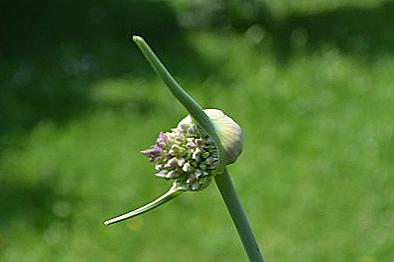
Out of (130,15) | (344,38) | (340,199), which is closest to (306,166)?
(340,199)

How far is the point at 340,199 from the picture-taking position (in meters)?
4.58

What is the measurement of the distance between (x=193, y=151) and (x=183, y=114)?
15.2 feet

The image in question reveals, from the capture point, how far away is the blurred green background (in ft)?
14.6

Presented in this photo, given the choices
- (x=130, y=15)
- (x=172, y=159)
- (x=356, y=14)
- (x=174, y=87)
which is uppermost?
(x=174, y=87)

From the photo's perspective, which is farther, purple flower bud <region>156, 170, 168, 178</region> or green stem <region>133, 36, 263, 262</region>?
purple flower bud <region>156, 170, 168, 178</region>

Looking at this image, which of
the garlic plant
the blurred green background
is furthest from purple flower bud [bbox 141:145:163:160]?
the blurred green background

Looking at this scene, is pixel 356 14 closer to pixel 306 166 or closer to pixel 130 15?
pixel 130 15

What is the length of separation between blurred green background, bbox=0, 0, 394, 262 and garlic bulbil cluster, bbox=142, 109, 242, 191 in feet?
10.8

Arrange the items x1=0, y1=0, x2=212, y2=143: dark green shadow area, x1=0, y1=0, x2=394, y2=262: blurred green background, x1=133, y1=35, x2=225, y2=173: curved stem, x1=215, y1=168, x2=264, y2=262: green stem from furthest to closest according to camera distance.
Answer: x1=0, y1=0, x2=212, y2=143: dark green shadow area, x1=0, y1=0, x2=394, y2=262: blurred green background, x1=215, y1=168, x2=264, y2=262: green stem, x1=133, y1=35, x2=225, y2=173: curved stem

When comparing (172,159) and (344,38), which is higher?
(172,159)

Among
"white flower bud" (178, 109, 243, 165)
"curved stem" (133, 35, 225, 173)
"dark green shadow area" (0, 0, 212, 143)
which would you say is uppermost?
"curved stem" (133, 35, 225, 173)

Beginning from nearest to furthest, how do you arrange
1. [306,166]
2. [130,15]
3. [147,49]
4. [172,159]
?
[147,49] < [172,159] < [306,166] < [130,15]

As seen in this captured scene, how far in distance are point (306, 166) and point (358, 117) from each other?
586 millimetres

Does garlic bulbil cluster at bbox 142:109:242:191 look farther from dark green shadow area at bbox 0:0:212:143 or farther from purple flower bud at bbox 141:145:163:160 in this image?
dark green shadow area at bbox 0:0:212:143
